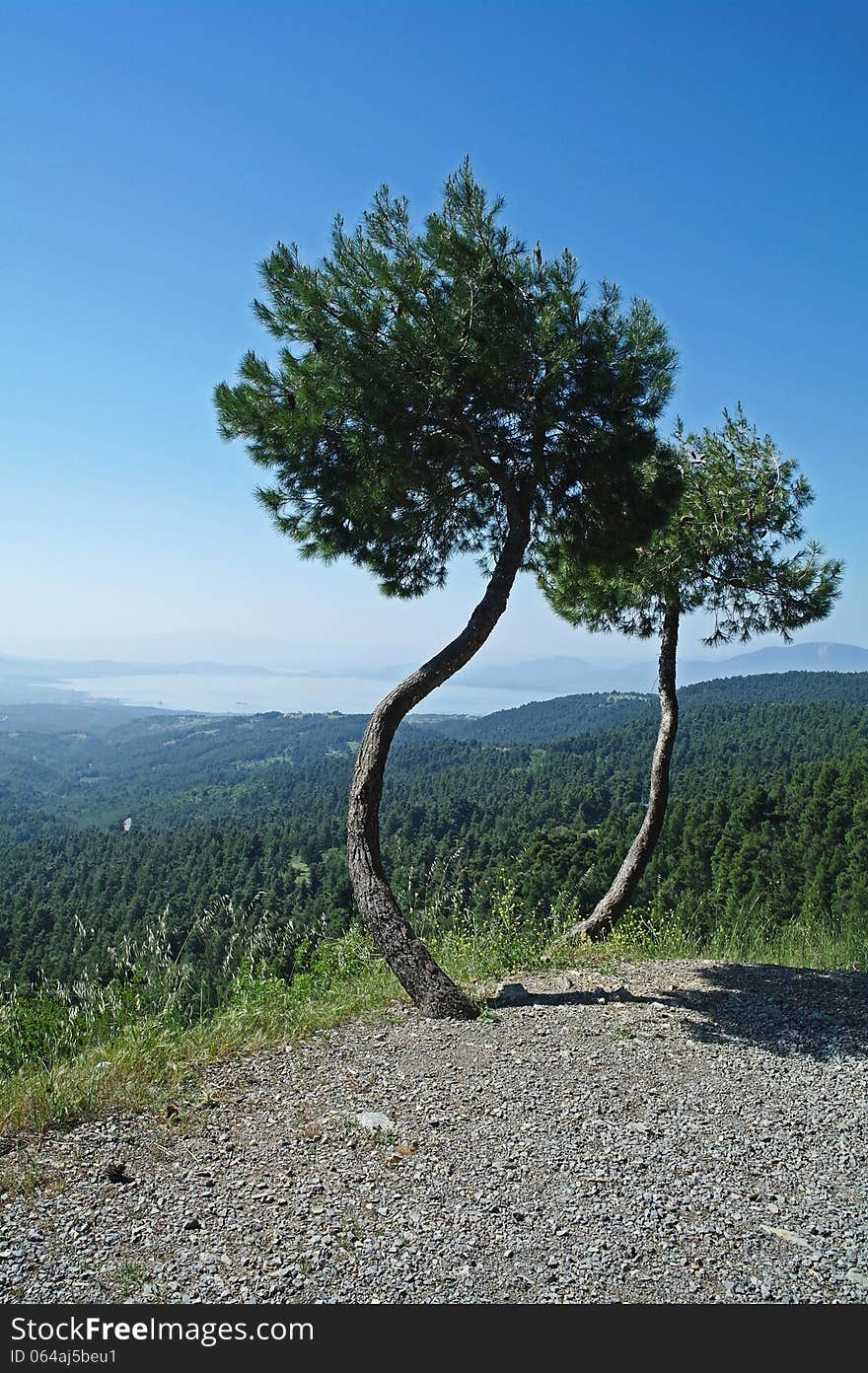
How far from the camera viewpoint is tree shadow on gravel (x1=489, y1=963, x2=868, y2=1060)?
5.29 meters

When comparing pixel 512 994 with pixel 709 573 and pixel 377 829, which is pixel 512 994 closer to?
pixel 377 829

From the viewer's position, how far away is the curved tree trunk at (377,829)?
560 centimetres

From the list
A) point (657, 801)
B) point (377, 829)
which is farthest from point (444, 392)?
point (657, 801)

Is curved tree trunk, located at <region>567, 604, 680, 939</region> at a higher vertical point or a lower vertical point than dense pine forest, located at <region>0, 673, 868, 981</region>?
higher

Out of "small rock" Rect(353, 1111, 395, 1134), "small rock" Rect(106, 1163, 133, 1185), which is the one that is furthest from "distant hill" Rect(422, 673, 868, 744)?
"small rock" Rect(106, 1163, 133, 1185)

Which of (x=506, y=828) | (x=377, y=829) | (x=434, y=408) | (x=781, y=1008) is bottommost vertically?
(x=506, y=828)

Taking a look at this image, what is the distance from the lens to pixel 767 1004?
612 cm

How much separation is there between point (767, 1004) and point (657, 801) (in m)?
3.38

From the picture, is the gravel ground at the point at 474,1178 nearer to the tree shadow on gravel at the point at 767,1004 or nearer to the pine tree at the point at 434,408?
the tree shadow on gravel at the point at 767,1004

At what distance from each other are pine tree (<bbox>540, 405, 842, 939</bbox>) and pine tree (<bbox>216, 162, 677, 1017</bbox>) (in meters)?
1.39

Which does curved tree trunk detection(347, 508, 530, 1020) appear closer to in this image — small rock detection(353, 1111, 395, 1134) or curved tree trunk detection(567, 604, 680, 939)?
small rock detection(353, 1111, 395, 1134)

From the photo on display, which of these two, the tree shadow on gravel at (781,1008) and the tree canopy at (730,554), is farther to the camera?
the tree canopy at (730,554)

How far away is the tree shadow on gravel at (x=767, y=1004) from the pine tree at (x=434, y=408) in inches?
60.2

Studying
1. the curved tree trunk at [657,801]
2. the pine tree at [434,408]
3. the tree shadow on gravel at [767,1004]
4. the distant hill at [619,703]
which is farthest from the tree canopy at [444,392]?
the distant hill at [619,703]
